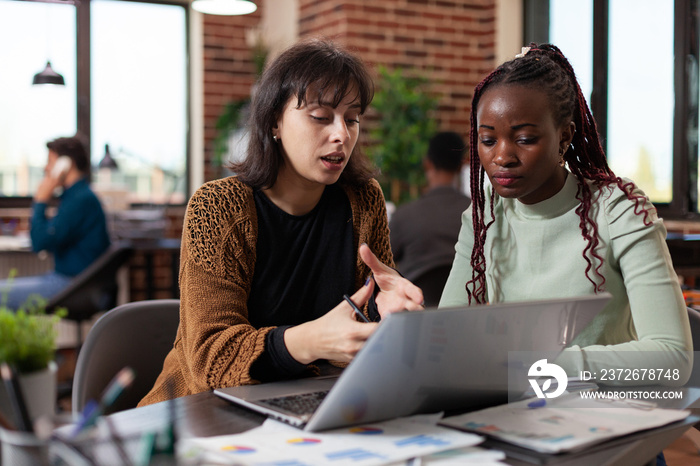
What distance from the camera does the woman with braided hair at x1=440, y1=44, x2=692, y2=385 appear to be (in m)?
1.16

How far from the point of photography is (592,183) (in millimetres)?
1348

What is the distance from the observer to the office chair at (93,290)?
3697mm

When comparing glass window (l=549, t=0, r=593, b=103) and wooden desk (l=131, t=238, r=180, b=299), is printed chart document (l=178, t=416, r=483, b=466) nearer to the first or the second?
wooden desk (l=131, t=238, r=180, b=299)

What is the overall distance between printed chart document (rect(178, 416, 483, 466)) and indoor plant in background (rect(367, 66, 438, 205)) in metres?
3.74

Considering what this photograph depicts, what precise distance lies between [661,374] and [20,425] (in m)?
0.91

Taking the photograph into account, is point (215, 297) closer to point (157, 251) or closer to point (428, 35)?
point (157, 251)

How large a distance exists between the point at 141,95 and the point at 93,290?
2.48m

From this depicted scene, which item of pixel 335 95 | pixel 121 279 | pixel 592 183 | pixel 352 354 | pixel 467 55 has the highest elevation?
pixel 467 55

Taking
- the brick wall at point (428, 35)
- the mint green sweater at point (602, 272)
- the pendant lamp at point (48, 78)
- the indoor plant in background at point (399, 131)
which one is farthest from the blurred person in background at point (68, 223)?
the mint green sweater at point (602, 272)

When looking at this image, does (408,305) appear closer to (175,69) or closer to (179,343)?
(179,343)

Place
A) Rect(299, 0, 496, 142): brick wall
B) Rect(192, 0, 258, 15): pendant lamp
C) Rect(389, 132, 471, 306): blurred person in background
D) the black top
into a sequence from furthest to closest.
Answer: Rect(299, 0, 496, 142): brick wall < Rect(192, 0, 258, 15): pendant lamp < Rect(389, 132, 471, 306): blurred person in background < the black top

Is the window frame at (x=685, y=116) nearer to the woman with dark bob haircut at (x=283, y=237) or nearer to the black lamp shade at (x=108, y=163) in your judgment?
the woman with dark bob haircut at (x=283, y=237)

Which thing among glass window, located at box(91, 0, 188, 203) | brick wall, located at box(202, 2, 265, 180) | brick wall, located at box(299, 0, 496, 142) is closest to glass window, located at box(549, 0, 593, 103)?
brick wall, located at box(299, 0, 496, 142)

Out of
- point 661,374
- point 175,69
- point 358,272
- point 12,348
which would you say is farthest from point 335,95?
point 175,69
